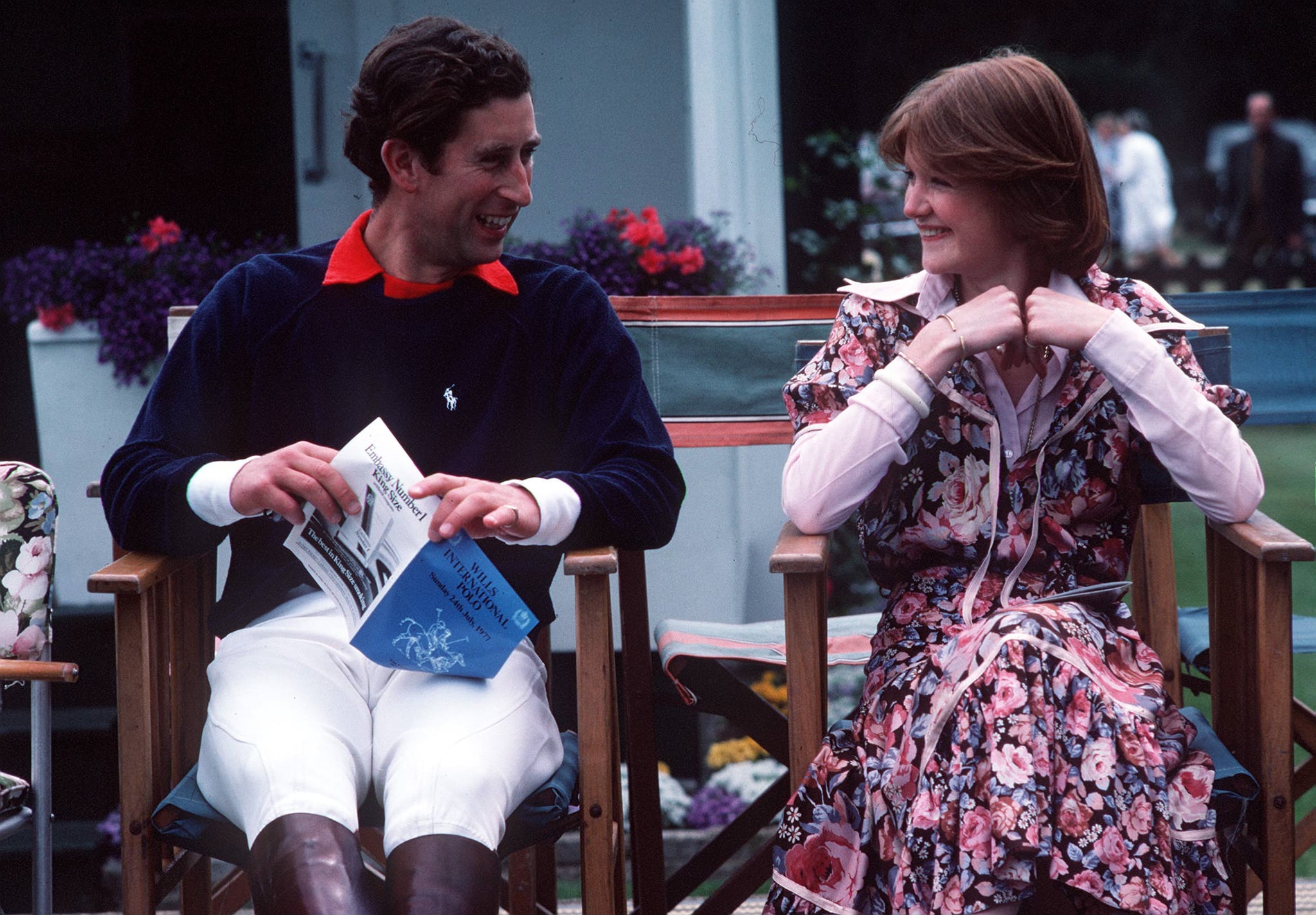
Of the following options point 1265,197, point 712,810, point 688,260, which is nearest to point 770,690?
point 712,810

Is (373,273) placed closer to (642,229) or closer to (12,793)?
(12,793)

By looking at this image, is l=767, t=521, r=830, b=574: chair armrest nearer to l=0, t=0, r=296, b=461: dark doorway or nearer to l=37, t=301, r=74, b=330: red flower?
l=37, t=301, r=74, b=330: red flower

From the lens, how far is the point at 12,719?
3852 mm

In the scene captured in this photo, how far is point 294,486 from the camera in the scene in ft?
6.68

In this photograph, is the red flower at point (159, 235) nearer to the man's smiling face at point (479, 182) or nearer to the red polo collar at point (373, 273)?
the red polo collar at point (373, 273)

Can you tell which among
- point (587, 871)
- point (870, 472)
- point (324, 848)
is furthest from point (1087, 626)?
point (324, 848)

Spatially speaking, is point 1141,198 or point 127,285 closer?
point 127,285

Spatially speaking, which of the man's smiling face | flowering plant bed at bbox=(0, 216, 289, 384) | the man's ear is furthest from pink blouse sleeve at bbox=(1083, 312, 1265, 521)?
flowering plant bed at bbox=(0, 216, 289, 384)

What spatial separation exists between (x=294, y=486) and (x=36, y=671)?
540mm

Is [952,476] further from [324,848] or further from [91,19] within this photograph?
[91,19]

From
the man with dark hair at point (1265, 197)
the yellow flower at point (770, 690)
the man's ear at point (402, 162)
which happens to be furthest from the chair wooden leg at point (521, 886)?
the man with dark hair at point (1265, 197)

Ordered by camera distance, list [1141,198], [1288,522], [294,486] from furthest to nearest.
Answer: [1141,198] < [1288,522] < [294,486]

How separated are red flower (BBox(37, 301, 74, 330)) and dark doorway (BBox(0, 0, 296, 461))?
36.3 inches

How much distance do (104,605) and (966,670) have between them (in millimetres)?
2947
